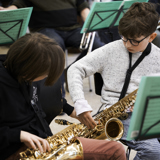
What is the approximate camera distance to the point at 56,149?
1075 millimetres

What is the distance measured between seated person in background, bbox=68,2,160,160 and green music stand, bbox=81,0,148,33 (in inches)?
29.1

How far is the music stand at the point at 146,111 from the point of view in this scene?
0.71m

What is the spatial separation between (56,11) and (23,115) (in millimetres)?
1531

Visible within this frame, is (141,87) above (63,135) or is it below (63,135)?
above

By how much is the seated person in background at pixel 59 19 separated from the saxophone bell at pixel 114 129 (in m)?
1.16

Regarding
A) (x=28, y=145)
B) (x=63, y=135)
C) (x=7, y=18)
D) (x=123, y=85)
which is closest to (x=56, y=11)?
(x=7, y=18)

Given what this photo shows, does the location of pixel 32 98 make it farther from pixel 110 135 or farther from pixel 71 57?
pixel 71 57

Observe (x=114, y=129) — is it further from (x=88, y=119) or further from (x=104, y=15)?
(x=104, y=15)

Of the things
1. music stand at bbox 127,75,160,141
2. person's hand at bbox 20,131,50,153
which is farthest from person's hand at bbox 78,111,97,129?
music stand at bbox 127,75,160,141

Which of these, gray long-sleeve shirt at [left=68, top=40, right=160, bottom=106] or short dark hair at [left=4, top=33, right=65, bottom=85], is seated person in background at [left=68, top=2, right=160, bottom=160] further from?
short dark hair at [left=4, top=33, right=65, bottom=85]

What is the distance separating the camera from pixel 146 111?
76 cm

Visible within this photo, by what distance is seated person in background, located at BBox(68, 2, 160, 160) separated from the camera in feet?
4.19

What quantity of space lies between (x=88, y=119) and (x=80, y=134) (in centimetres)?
11

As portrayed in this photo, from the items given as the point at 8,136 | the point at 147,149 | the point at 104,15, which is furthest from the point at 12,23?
the point at 147,149
